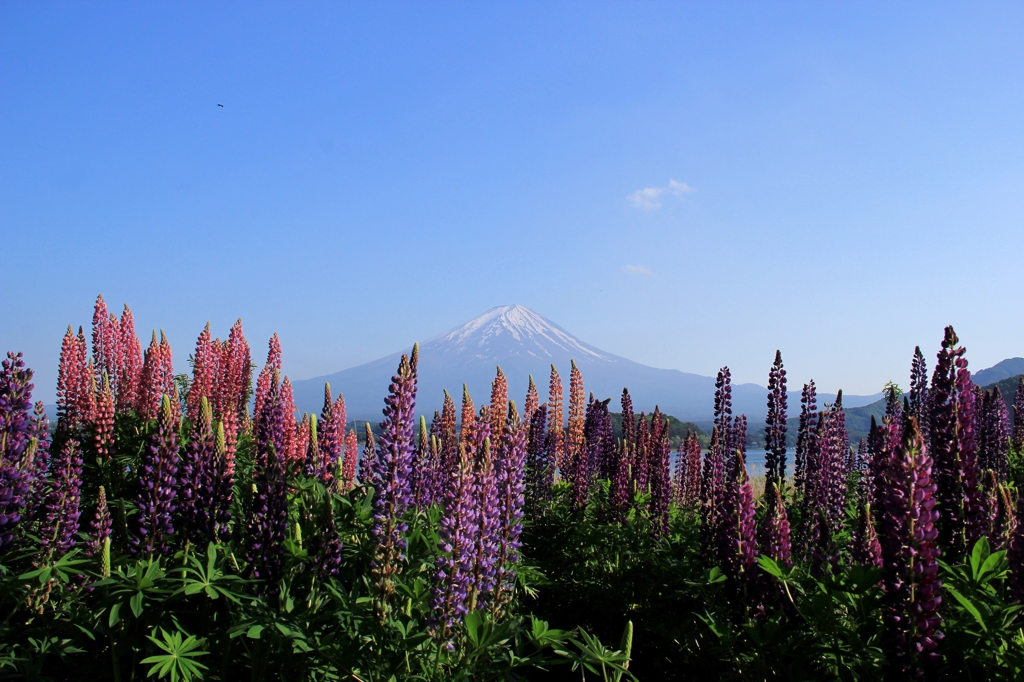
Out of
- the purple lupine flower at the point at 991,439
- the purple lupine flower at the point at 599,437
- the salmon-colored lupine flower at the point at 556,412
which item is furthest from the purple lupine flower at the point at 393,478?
the purple lupine flower at the point at 991,439

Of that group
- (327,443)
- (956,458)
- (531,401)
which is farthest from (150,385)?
(956,458)

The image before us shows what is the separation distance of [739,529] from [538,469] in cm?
463

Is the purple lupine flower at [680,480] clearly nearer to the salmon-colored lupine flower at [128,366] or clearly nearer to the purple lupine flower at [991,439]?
the purple lupine flower at [991,439]

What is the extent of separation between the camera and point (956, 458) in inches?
171

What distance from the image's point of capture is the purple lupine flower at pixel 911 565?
10.2 ft

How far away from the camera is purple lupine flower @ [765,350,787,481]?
20.9 feet

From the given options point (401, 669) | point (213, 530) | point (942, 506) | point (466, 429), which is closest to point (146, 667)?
point (213, 530)

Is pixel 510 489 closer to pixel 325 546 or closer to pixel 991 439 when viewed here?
pixel 325 546

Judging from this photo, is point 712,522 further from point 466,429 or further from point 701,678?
point 466,429

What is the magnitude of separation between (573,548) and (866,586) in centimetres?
418

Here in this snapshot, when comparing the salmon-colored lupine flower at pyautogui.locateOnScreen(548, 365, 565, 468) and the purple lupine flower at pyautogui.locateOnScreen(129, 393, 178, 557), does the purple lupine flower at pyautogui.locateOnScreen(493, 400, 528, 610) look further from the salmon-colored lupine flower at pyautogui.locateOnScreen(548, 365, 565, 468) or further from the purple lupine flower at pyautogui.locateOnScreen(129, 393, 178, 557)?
the salmon-colored lupine flower at pyautogui.locateOnScreen(548, 365, 565, 468)

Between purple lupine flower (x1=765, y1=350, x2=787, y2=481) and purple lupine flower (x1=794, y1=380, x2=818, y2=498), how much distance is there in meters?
0.21

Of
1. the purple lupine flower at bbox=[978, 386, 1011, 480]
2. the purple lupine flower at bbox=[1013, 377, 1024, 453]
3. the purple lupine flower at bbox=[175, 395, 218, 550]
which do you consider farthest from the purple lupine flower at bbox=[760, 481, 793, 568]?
the purple lupine flower at bbox=[1013, 377, 1024, 453]

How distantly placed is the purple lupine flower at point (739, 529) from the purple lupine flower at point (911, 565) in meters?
1.03
